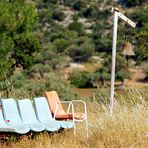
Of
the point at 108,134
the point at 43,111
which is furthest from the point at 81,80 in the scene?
the point at 108,134

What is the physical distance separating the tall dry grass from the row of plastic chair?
6.8 inches

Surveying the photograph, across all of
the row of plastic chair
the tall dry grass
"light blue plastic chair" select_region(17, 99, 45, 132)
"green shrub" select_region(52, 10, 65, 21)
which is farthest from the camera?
"green shrub" select_region(52, 10, 65, 21)

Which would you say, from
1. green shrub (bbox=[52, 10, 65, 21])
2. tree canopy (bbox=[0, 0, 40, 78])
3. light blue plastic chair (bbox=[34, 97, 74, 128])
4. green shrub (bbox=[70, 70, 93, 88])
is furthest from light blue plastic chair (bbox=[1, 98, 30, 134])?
green shrub (bbox=[52, 10, 65, 21])

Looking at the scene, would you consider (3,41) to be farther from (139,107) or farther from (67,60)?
(67,60)

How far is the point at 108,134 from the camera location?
6.64 metres

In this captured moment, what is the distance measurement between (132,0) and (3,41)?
176 feet

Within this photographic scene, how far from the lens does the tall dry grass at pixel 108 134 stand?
639 centimetres

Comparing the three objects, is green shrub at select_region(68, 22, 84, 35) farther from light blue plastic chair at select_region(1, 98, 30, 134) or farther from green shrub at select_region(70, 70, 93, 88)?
light blue plastic chair at select_region(1, 98, 30, 134)

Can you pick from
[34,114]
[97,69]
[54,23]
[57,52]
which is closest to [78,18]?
[54,23]

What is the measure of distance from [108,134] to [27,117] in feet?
4.22

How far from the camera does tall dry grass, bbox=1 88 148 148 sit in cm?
639

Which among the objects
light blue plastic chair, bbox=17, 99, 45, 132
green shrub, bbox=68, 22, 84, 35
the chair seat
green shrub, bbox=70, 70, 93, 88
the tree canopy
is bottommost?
green shrub, bbox=68, 22, 84, 35

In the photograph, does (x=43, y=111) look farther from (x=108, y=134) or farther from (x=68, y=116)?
(x=108, y=134)

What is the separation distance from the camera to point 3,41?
18828 mm
